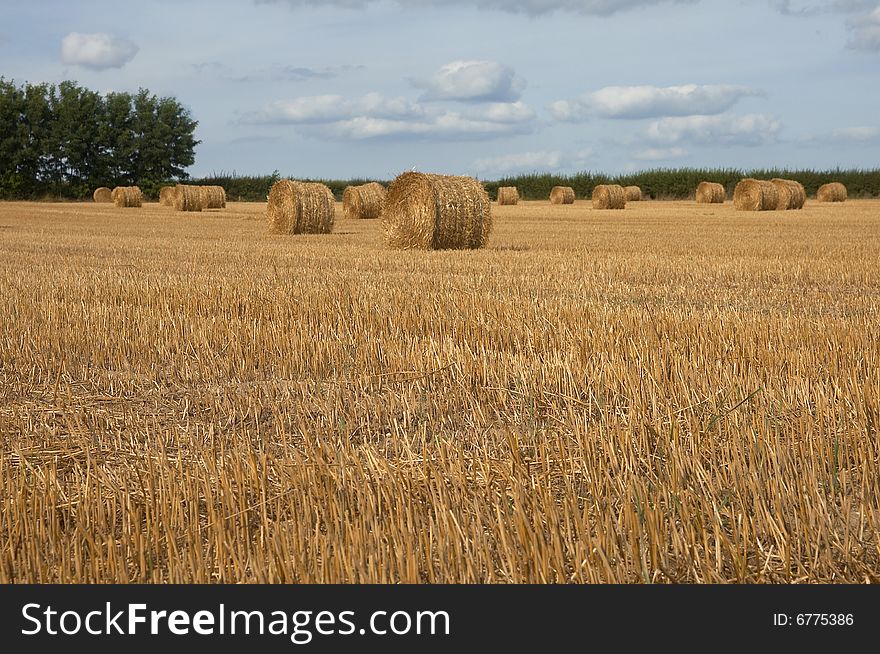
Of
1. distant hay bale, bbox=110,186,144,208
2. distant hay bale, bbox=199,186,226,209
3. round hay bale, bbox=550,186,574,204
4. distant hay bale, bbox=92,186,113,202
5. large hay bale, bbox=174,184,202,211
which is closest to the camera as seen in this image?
large hay bale, bbox=174,184,202,211

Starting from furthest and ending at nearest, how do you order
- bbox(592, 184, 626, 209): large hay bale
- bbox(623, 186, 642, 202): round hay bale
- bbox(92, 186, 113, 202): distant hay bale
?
1. bbox(92, 186, 113, 202): distant hay bale
2. bbox(623, 186, 642, 202): round hay bale
3. bbox(592, 184, 626, 209): large hay bale

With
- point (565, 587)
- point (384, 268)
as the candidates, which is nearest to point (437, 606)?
point (565, 587)

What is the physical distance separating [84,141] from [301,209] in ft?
147

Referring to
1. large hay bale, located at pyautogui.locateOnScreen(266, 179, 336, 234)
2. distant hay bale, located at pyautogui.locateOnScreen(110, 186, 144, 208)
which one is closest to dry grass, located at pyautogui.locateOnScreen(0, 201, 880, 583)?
large hay bale, located at pyautogui.locateOnScreen(266, 179, 336, 234)

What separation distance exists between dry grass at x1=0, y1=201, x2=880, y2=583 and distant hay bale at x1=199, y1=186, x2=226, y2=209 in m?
28.1

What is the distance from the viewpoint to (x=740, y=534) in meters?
3.21

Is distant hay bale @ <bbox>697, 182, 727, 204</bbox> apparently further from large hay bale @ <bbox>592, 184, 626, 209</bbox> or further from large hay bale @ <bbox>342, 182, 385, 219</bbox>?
large hay bale @ <bbox>342, 182, 385, 219</bbox>

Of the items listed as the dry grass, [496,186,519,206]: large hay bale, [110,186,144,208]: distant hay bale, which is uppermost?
[110,186,144,208]: distant hay bale

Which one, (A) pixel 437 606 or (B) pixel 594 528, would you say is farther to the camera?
(B) pixel 594 528

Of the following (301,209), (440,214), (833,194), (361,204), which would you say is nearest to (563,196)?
(833,194)

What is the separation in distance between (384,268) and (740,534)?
976cm

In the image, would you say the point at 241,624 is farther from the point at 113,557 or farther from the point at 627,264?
the point at 627,264

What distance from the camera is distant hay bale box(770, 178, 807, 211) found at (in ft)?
117

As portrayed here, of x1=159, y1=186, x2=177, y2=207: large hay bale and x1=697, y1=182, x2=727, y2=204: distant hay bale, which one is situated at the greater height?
x1=159, y1=186, x2=177, y2=207: large hay bale
